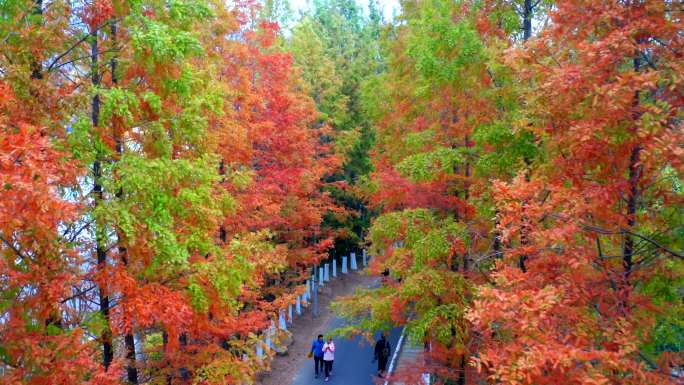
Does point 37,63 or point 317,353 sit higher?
point 37,63

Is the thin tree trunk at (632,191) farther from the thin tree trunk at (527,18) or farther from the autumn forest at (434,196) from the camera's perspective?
the thin tree trunk at (527,18)

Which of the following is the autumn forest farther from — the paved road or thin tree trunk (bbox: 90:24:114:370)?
the paved road

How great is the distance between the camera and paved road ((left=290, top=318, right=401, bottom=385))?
16.4 meters

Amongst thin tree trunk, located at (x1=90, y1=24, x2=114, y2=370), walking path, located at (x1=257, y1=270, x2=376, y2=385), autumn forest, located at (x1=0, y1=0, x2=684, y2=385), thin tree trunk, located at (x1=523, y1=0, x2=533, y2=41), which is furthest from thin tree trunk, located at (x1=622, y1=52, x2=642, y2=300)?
walking path, located at (x1=257, y1=270, x2=376, y2=385)

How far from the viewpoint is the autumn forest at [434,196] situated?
5520mm

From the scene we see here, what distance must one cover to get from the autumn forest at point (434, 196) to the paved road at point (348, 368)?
526cm

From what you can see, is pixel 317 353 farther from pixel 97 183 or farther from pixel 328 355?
pixel 97 183

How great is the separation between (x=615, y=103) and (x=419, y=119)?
27.8ft

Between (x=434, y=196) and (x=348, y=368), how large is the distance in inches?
323

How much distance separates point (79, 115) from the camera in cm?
719

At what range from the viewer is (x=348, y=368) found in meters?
17.4

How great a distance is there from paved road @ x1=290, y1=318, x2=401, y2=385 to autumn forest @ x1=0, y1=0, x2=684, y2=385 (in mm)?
5264

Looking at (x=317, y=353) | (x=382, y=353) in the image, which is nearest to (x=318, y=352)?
(x=317, y=353)

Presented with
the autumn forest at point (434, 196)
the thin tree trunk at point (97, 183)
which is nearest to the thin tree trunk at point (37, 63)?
the autumn forest at point (434, 196)
